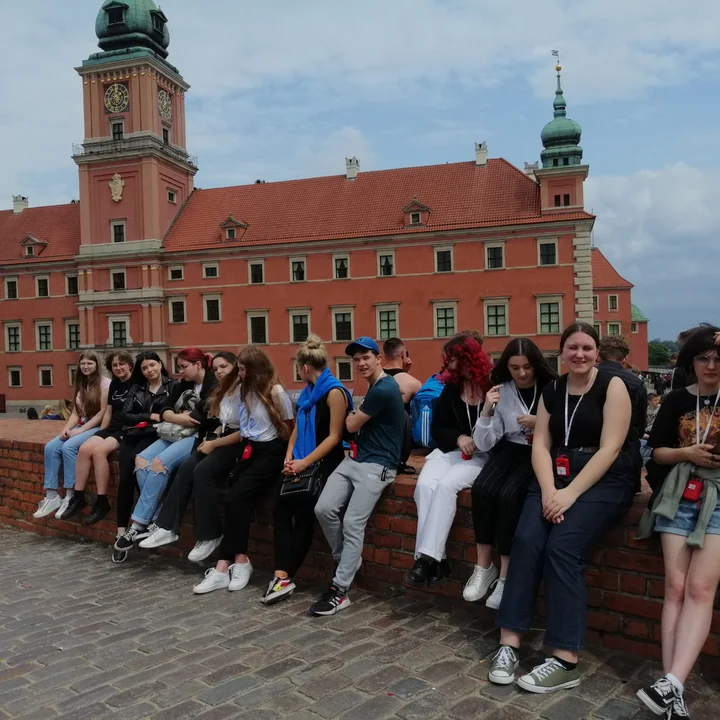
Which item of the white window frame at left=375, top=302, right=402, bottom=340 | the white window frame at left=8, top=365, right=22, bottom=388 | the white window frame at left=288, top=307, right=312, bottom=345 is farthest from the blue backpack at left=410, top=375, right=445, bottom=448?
the white window frame at left=8, top=365, right=22, bottom=388

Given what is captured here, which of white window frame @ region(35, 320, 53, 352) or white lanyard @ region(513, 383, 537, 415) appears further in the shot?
white window frame @ region(35, 320, 53, 352)

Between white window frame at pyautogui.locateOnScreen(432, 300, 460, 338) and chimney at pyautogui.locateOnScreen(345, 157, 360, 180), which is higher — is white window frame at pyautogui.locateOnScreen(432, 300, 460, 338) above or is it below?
below

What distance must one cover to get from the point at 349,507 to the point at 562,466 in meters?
1.43

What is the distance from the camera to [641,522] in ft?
11.5

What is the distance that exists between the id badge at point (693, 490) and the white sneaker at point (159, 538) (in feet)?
12.8

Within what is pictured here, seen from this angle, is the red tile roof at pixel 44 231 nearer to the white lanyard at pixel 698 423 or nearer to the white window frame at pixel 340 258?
the white window frame at pixel 340 258

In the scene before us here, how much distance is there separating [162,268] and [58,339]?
8.51 meters

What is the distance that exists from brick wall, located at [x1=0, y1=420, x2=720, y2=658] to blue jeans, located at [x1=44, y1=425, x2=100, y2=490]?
270 millimetres

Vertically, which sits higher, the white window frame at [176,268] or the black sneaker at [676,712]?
the white window frame at [176,268]

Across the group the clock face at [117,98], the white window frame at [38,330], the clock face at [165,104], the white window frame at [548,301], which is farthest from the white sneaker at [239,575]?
the white window frame at [38,330]

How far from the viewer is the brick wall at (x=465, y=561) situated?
3.55 meters

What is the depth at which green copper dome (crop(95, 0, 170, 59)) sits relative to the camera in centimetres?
4219

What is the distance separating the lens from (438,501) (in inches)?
166

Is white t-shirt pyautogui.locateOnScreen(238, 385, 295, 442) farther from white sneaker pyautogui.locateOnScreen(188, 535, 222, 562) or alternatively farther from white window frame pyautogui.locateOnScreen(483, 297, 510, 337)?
white window frame pyautogui.locateOnScreen(483, 297, 510, 337)
